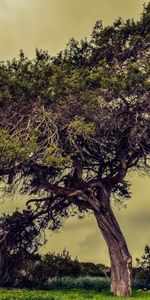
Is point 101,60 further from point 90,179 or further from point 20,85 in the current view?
point 90,179

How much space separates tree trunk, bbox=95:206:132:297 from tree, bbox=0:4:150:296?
0.15ft

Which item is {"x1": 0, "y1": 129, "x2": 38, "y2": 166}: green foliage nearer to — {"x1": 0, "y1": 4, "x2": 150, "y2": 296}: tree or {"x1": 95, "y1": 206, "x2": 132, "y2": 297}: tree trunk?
Answer: {"x1": 0, "y1": 4, "x2": 150, "y2": 296}: tree

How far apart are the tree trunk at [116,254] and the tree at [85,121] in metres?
0.04

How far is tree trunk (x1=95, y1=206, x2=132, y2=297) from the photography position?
2462cm

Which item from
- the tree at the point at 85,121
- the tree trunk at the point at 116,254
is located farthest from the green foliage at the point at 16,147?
the tree trunk at the point at 116,254

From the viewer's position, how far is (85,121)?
22.5m

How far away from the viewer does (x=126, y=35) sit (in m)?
24.7

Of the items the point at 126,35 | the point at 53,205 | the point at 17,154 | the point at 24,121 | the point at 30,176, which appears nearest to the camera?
the point at 17,154

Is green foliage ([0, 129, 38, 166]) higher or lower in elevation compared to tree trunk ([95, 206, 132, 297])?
higher

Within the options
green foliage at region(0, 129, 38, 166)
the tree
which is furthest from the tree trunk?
green foliage at region(0, 129, 38, 166)

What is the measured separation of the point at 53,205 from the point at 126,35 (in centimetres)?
939

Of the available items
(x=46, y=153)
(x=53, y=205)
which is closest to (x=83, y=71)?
(x=46, y=153)

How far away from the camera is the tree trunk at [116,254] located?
24.6 meters

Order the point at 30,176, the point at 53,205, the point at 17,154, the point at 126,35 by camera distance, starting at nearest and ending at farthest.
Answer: the point at 17,154 → the point at 126,35 → the point at 30,176 → the point at 53,205
